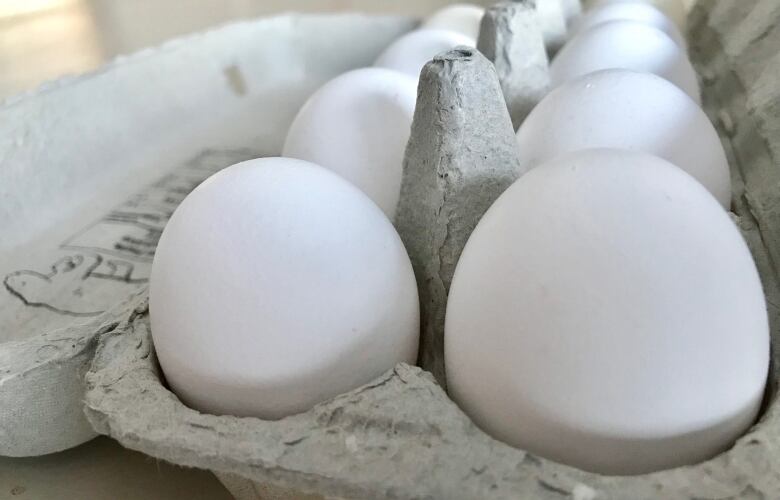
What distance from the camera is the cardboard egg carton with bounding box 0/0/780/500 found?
26.3 inches

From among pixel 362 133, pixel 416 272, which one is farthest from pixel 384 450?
pixel 362 133

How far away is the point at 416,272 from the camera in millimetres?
962

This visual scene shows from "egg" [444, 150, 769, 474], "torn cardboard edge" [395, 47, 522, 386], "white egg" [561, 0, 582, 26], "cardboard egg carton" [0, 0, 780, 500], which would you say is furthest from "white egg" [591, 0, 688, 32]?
"egg" [444, 150, 769, 474]

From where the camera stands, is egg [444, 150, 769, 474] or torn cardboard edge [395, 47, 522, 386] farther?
torn cardboard edge [395, 47, 522, 386]

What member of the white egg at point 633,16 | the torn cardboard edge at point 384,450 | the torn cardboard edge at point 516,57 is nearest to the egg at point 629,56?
the torn cardboard edge at point 516,57

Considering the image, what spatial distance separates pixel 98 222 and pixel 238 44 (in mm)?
893

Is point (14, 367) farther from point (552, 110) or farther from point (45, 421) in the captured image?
point (552, 110)

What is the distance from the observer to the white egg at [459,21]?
1.99 meters

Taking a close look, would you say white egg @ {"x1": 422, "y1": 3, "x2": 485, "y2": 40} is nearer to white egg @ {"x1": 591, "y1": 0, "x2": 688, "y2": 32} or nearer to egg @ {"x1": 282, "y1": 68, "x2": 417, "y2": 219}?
white egg @ {"x1": 591, "y1": 0, "x2": 688, "y2": 32}

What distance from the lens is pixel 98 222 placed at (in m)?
1.57

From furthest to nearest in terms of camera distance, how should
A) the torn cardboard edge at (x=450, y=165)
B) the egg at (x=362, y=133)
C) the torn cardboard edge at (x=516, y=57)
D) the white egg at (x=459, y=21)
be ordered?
the white egg at (x=459, y=21) → the torn cardboard edge at (x=516, y=57) → the egg at (x=362, y=133) → the torn cardboard edge at (x=450, y=165)

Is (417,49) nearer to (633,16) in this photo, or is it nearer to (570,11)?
(633,16)

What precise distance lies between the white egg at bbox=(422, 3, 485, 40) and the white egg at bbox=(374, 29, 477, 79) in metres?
0.29

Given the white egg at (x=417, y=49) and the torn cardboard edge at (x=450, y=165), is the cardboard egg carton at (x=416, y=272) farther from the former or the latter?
the white egg at (x=417, y=49)
